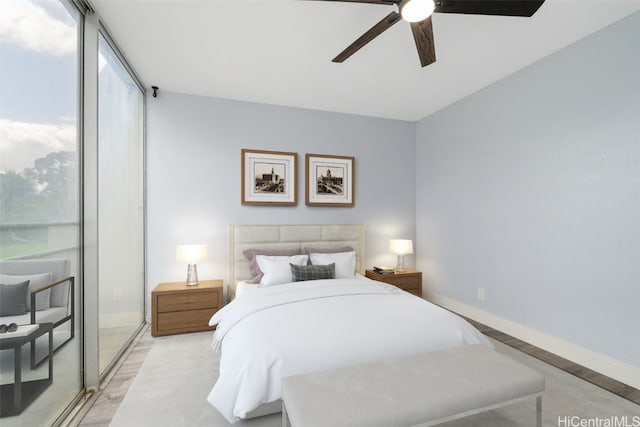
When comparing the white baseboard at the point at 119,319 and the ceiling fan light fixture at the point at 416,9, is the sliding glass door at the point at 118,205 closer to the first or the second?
the white baseboard at the point at 119,319

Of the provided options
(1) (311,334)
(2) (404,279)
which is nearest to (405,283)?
(2) (404,279)

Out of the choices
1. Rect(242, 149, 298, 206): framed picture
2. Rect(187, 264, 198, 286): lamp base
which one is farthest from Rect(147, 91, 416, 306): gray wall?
Rect(187, 264, 198, 286): lamp base

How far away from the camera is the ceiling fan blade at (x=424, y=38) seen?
176cm

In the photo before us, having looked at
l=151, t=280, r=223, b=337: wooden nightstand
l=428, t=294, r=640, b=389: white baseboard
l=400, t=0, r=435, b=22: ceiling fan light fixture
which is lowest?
l=428, t=294, r=640, b=389: white baseboard

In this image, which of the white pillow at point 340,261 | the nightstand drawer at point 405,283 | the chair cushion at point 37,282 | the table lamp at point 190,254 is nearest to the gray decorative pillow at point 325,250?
the white pillow at point 340,261

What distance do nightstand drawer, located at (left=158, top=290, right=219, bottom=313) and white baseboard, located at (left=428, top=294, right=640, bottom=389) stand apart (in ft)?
9.73

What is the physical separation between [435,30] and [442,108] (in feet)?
6.01

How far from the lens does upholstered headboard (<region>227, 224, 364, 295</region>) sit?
3.47 m

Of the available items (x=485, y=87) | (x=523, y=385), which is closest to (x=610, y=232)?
(x=523, y=385)

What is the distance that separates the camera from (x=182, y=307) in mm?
3021

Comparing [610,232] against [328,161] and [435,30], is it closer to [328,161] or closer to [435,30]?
[435,30]

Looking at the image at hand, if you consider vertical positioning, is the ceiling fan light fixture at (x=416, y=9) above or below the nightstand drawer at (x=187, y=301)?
above

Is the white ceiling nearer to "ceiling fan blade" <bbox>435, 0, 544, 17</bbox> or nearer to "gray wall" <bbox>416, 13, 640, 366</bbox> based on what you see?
"gray wall" <bbox>416, 13, 640, 366</bbox>

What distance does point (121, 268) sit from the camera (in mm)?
2621
